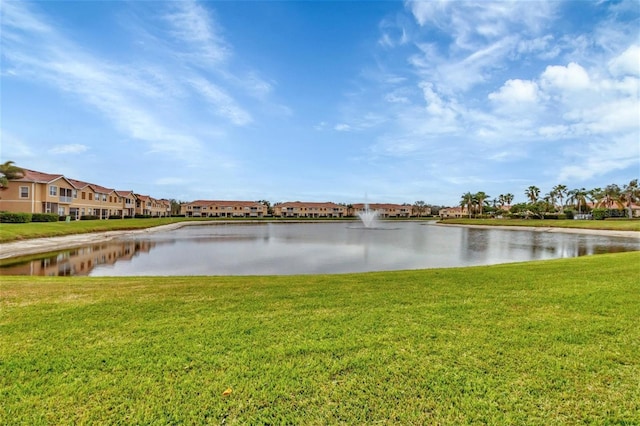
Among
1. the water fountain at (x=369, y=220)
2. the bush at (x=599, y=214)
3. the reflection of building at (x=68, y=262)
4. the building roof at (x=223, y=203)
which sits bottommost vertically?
the reflection of building at (x=68, y=262)

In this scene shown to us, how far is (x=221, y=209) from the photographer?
116m

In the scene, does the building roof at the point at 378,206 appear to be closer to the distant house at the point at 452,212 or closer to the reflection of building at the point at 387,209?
the reflection of building at the point at 387,209

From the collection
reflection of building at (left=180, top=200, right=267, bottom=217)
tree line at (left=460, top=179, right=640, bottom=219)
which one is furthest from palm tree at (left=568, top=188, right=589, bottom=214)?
reflection of building at (left=180, top=200, right=267, bottom=217)

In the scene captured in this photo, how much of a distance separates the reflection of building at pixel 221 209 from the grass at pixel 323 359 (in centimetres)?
11338

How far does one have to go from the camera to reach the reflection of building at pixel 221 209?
115m

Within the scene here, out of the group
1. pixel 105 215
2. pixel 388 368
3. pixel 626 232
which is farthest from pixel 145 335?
pixel 105 215

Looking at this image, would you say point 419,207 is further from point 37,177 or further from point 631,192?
point 37,177

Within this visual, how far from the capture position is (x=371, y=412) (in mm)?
2783

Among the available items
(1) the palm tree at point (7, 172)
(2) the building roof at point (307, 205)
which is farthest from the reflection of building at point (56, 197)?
(2) the building roof at point (307, 205)

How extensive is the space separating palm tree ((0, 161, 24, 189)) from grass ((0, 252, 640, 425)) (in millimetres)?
43074

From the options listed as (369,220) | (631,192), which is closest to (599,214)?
(631,192)

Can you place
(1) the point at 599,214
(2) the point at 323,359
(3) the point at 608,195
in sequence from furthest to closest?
(3) the point at 608,195
(1) the point at 599,214
(2) the point at 323,359

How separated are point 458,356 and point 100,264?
59.4 feet

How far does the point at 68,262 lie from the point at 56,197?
118 feet
